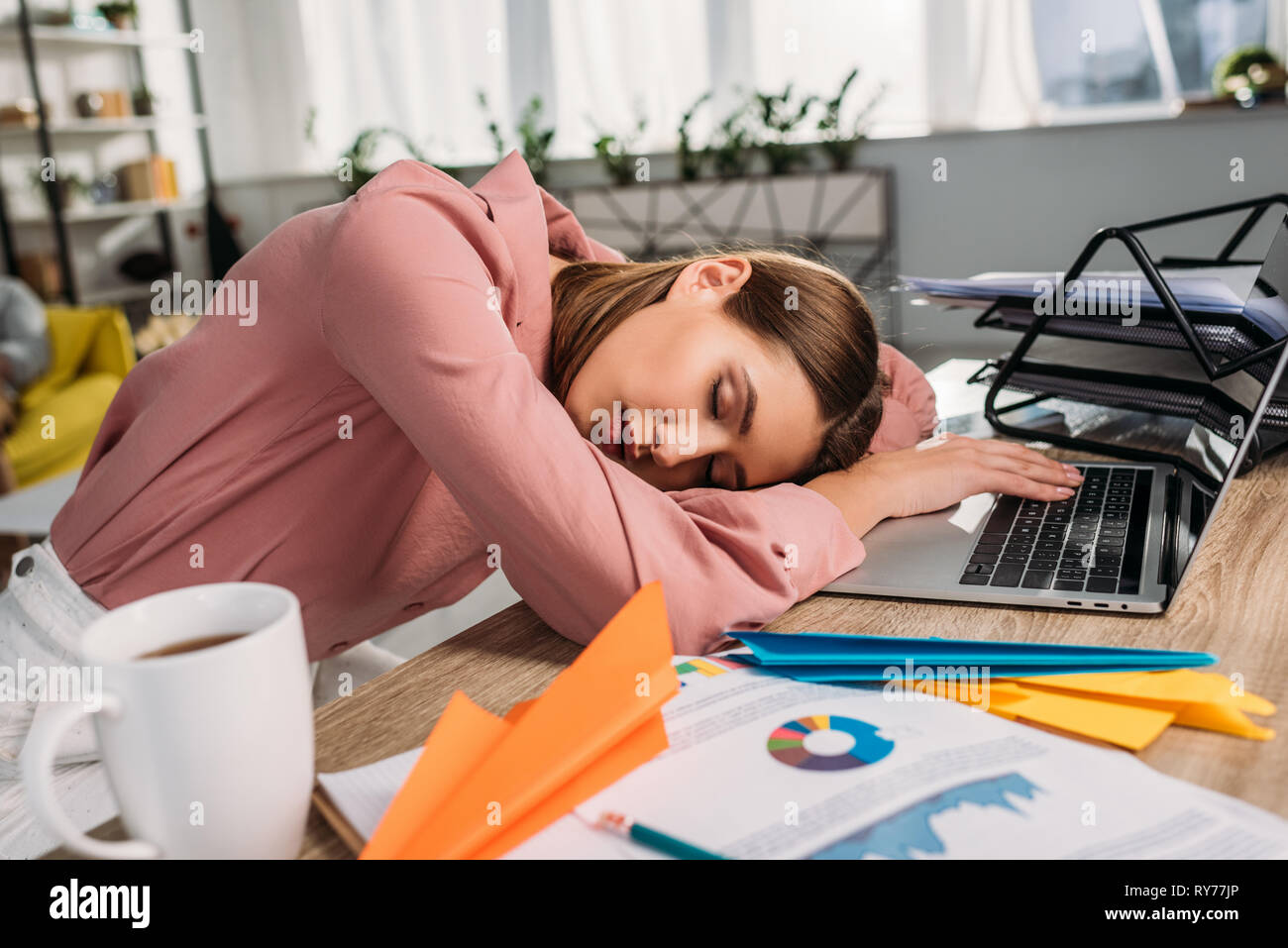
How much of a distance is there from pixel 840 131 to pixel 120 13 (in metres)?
3.88

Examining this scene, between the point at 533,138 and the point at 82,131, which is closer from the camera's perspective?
the point at 533,138

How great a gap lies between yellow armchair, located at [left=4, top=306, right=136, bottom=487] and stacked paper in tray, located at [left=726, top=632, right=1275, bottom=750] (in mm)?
2710

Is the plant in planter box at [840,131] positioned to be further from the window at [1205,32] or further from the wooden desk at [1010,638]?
the wooden desk at [1010,638]

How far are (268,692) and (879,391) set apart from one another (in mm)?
738

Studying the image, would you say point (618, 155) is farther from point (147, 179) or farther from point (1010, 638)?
point (1010, 638)

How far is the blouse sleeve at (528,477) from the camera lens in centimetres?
65

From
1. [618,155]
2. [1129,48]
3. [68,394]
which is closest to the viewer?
[68,394]

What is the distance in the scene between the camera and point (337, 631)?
1.02m

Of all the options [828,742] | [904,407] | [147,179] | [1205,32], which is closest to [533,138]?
[147,179]

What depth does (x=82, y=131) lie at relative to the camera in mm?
5551

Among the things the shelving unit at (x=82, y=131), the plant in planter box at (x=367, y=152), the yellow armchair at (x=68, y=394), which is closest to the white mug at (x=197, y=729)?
the yellow armchair at (x=68, y=394)

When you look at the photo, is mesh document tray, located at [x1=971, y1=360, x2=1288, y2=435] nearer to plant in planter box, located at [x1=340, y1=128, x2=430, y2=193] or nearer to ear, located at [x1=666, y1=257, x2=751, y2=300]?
ear, located at [x1=666, y1=257, x2=751, y2=300]
